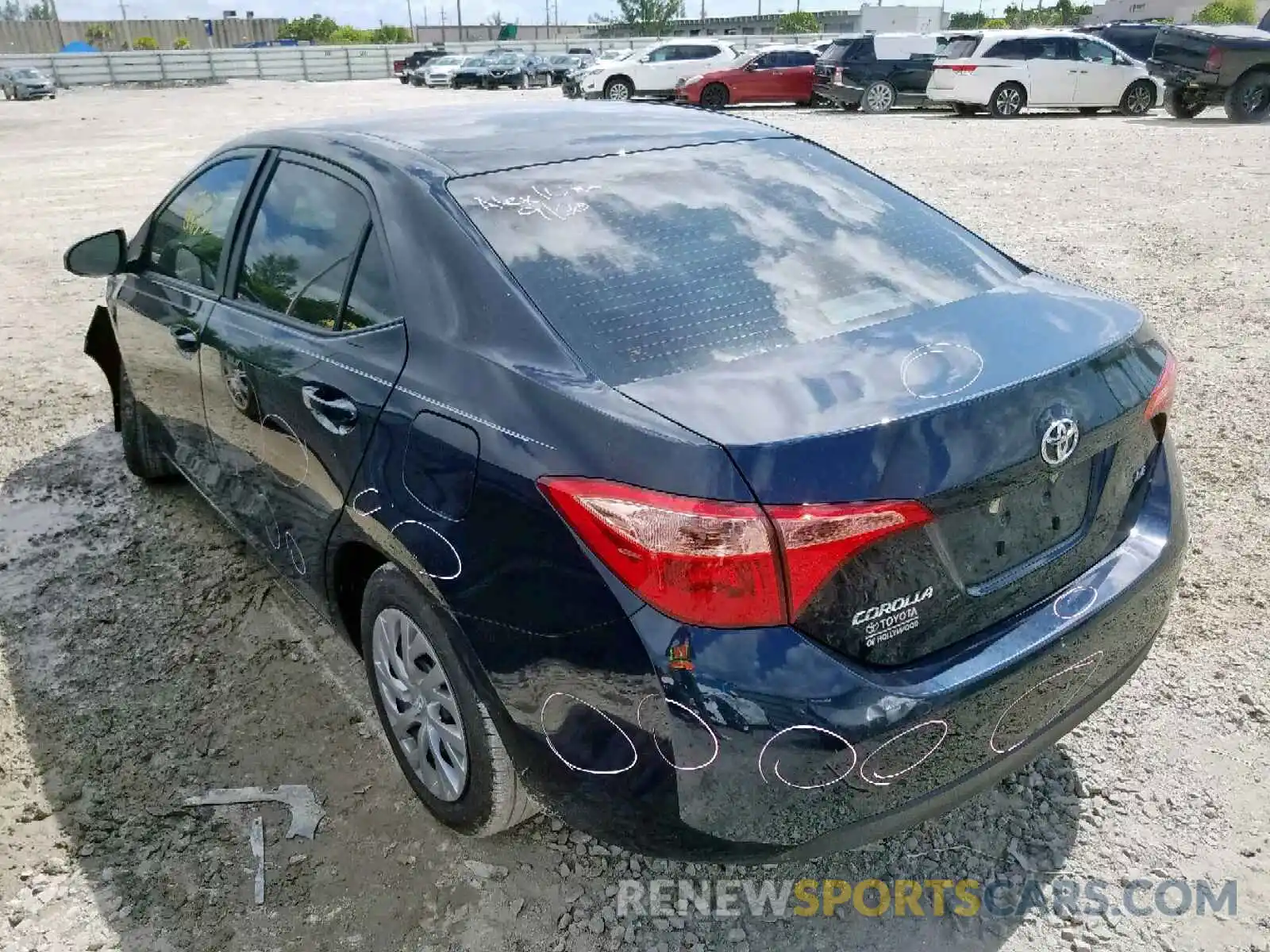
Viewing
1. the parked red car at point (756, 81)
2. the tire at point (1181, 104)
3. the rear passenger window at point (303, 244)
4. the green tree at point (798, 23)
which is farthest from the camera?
the green tree at point (798, 23)

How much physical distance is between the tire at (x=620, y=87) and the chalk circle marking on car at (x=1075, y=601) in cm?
2677

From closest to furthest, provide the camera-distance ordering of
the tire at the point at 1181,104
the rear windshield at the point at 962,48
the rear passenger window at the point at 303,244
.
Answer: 1. the rear passenger window at the point at 303,244
2. the tire at the point at 1181,104
3. the rear windshield at the point at 962,48

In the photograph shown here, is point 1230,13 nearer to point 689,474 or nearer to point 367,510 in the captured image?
point 367,510

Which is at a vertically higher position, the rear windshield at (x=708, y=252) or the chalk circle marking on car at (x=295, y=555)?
the rear windshield at (x=708, y=252)

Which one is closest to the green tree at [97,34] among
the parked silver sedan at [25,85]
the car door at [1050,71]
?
the parked silver sedan at [25,85]

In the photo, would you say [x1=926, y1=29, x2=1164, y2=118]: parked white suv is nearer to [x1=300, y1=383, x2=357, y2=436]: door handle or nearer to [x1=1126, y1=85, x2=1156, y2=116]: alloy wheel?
[x1=1126, y1=85, x2=1156, y2=116]: alloy wheel

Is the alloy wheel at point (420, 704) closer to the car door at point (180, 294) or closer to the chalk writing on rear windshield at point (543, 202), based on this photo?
the chalk writing on rear windshield at point (543, 202)

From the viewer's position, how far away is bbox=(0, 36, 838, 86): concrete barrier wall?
44438mm

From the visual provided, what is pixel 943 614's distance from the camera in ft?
6.35

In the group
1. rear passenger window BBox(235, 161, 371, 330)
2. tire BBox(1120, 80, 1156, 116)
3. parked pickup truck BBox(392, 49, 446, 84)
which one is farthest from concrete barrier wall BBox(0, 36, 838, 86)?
rear passenger window BBox(235, 161, 371, 330)

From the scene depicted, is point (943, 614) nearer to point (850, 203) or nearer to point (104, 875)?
point (850, 203)

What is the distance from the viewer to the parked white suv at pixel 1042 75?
19703 mm

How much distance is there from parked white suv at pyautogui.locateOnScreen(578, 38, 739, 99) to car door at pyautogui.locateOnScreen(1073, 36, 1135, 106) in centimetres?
961

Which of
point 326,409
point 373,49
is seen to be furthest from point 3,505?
point 373,49
